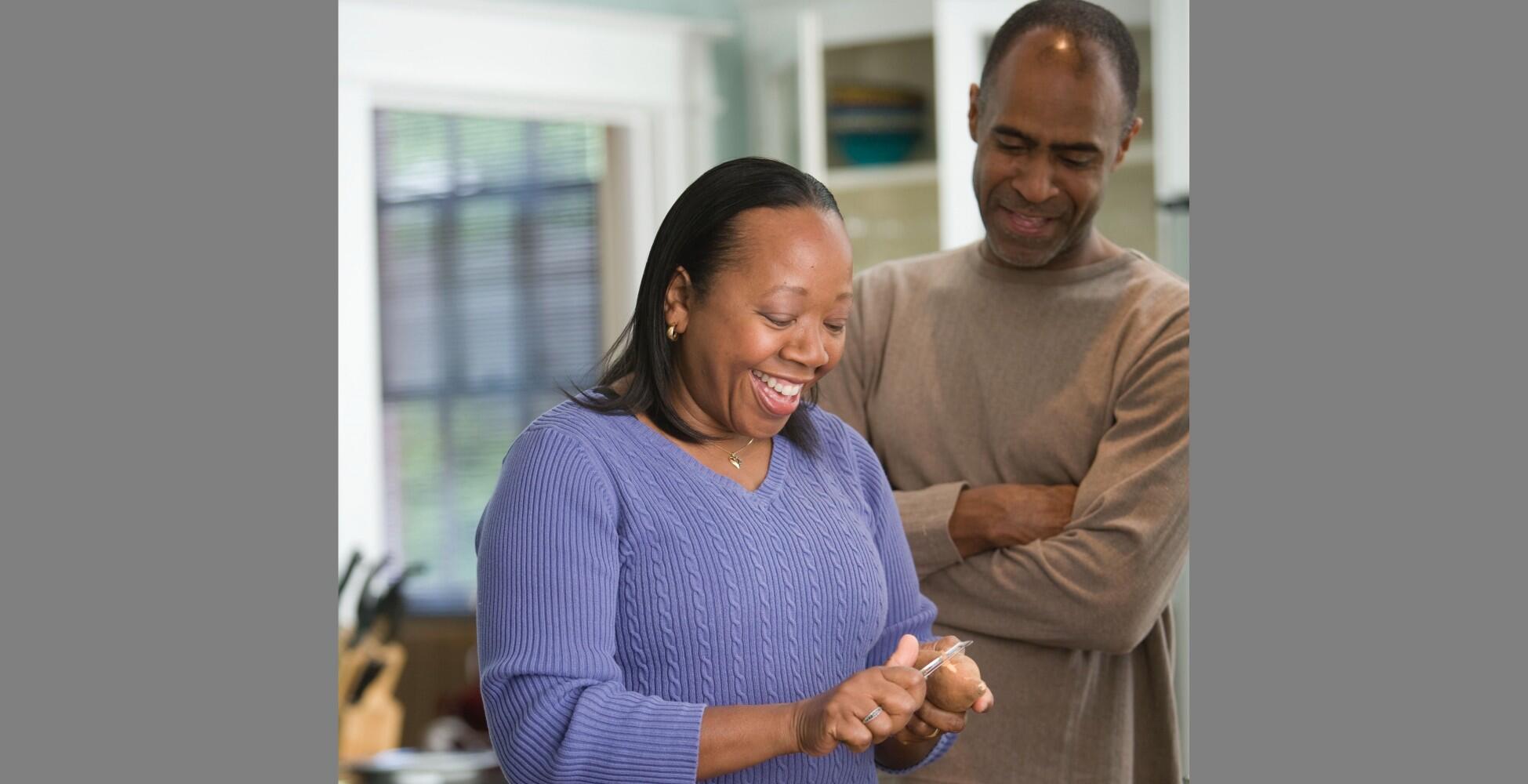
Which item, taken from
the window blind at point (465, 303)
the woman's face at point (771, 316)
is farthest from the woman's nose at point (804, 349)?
the window blind at point (465, 303)

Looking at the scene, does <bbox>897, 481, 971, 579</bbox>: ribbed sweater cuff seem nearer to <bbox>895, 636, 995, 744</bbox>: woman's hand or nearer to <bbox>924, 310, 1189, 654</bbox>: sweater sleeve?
<bbox>924, 310, 1189, 654</bbox>: sweater sleeve

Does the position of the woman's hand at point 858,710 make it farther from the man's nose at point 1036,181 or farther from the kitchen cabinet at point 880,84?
the kitchen cabinet at point 880,84

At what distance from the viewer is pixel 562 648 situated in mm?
1103

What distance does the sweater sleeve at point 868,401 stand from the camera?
1597 millimetres

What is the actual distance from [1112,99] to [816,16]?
2.25 meters

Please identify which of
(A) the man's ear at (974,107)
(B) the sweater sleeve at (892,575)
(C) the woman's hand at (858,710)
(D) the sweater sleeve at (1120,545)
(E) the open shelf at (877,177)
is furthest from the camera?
(E) the open shelf at (877,177)

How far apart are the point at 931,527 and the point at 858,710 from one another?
0.53 metres

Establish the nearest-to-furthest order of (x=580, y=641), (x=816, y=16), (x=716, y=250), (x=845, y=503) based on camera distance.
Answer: (x=580, y=641), (x=716, y=250), (x=845, y=503), (x=816, y=16)

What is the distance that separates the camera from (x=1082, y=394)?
163cm

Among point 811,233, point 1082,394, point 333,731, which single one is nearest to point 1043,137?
point 1082,394

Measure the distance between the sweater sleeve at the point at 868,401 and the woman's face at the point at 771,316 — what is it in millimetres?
415

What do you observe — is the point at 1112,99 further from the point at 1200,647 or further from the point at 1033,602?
the point at 1200,647

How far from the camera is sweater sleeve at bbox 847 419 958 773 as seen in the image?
1378 mm

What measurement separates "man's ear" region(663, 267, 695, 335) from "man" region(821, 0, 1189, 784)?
0.47 meters
